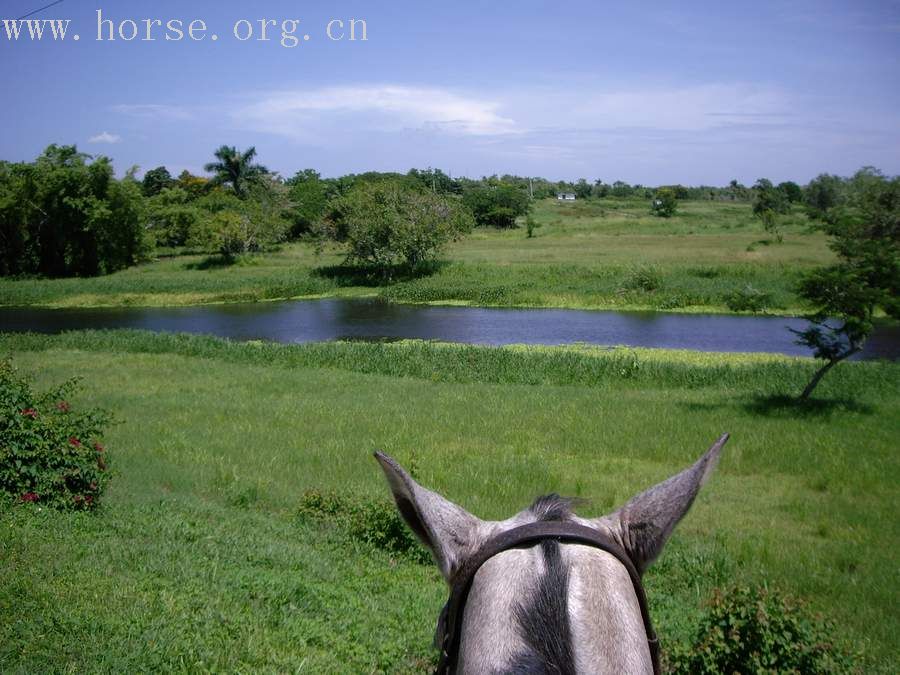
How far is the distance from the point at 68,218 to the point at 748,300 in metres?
40.9

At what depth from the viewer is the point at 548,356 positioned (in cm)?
1922

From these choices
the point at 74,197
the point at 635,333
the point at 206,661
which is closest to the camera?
the point at 206,661

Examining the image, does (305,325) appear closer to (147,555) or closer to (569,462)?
(569,462)

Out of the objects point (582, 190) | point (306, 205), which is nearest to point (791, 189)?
point (582, 190)

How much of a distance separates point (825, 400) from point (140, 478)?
11573 mm

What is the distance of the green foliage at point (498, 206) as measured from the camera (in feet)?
235

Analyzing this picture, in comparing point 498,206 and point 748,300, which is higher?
point 498,206

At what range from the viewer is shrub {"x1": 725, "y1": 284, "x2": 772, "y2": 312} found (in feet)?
96.9

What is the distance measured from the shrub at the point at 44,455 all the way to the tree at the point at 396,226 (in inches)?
1436

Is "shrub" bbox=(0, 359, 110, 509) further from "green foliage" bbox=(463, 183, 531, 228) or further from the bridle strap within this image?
"green foliage" bbox=(463, 183, 531, 228)

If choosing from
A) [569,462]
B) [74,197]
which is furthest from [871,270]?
[74,197]

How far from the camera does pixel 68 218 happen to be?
47594mm

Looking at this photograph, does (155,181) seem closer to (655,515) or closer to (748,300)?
(748,300)

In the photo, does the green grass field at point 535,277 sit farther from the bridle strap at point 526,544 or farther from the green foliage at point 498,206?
the bridle strap at point 526,544
